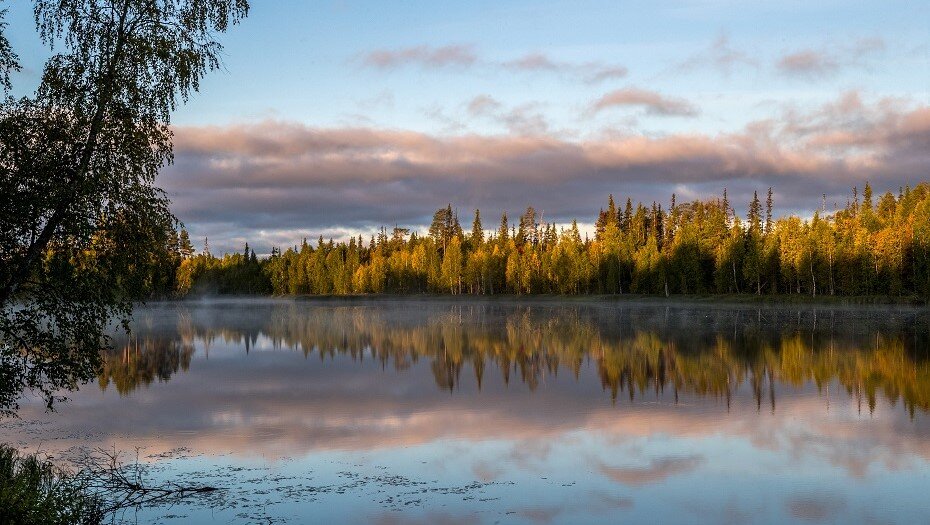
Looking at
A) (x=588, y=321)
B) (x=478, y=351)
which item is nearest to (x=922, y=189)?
(x=588, y=321)

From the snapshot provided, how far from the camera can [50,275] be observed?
15719mm

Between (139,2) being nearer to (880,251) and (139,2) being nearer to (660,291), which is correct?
(880,251)

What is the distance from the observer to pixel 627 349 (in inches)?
1806

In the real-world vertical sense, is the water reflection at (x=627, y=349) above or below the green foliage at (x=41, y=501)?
below

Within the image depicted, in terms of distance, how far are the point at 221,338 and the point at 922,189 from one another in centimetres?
12929

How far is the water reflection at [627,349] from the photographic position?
108 feet

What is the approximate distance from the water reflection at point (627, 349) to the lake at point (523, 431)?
30 cm

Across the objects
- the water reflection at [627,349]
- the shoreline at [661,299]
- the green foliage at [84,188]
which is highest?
the green foliage at [84,188]

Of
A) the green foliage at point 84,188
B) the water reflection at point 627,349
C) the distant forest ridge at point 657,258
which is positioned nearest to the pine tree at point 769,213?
→ the distant forest ridge at point 657,258

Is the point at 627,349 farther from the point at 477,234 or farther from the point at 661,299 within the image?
the point at 477,234

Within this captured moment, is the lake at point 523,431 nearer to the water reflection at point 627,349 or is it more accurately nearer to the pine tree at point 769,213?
the water reflection at point 627,349

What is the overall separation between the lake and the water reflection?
12.0 inches

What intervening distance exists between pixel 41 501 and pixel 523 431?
1337 centimetres

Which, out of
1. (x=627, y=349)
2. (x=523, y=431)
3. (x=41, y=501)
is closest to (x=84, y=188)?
(x=41, y=501)
